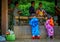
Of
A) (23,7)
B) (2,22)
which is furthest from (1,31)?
(23,7)

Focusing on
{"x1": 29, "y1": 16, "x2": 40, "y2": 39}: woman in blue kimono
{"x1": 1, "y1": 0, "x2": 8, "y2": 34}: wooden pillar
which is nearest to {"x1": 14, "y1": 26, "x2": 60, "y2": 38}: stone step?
{"x1": 29, "y1": 16, "x2": 40, "y2": 39}: woman in blue kimono

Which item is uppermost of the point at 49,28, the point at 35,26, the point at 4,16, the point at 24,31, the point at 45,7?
the point at 45,7

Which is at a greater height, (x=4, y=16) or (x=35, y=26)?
(x=4, y=16)

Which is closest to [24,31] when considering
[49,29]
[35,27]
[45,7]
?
[35,27]

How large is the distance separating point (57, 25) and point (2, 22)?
121 inches

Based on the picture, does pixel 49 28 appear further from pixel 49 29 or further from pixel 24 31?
pixel 24 31

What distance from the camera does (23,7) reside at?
49.3ft

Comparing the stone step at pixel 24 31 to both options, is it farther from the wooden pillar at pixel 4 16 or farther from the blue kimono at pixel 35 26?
the wooden pillar at pixel 4 16

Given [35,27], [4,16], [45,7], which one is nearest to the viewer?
[35,27]

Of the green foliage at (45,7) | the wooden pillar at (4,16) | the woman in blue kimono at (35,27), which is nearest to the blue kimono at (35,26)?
the woman in blue kimono at (35,27)

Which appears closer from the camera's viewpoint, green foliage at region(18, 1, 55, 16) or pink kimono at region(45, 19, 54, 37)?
pink kimono at region(45, 19, 54, 37)

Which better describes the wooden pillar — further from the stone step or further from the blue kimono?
the blue kimono

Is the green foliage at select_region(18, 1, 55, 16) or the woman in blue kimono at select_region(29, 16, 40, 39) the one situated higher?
the green foliage at select_region(18, 1, 55, 16)

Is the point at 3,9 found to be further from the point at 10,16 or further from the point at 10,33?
the point at 10,33
